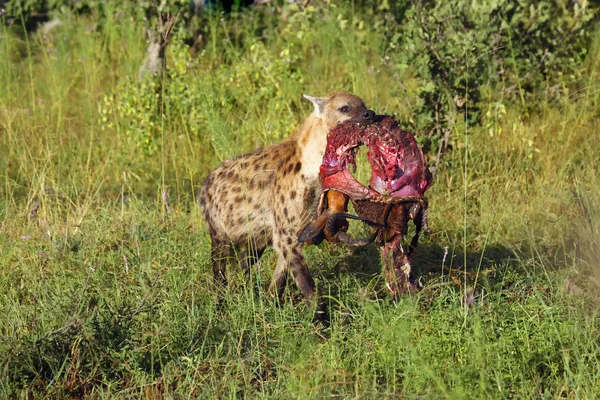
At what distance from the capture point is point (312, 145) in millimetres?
4930

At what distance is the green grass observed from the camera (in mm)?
3838

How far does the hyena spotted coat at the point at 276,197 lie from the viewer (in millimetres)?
4875

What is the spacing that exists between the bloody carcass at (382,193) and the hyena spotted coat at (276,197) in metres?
0.26

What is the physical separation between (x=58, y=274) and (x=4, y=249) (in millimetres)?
464

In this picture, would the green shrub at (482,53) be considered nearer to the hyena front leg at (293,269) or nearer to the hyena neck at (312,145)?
the hyena neck at (312,145)

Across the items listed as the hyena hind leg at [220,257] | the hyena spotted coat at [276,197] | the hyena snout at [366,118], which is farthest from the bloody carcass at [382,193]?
the hyena hind leg at [220,257]

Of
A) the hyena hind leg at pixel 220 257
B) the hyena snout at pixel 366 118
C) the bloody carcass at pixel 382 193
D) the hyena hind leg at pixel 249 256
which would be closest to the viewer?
the bloody carcass at pixel 382 193

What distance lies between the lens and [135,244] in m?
5.39

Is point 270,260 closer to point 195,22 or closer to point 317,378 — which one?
point 317,378

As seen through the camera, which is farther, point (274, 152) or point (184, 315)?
point (274, 152)

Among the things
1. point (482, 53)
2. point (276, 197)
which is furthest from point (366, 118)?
point (482, 53)

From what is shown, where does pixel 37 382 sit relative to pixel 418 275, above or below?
above

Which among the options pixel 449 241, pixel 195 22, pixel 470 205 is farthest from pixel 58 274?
pixel 195 22

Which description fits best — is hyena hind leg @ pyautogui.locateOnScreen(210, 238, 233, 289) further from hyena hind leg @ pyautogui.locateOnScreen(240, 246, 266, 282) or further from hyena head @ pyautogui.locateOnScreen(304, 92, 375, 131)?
hyena head @ pyautogui.locateOnScreen(304, 92, 375, 131)
